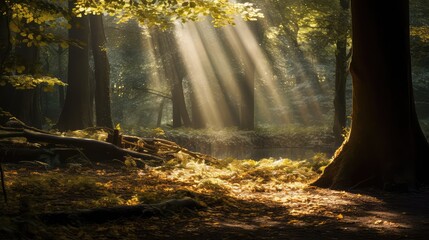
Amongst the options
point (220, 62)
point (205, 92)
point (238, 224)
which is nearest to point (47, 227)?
point (238, 224)

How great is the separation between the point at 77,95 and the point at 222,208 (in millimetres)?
14562

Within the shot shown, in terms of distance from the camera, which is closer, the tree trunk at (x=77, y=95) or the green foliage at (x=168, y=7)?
the green foliage at (x=168, y=7)

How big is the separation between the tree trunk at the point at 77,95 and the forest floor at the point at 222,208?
8927mm

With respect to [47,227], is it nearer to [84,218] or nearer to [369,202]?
[84,218]

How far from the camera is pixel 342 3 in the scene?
1043 inches

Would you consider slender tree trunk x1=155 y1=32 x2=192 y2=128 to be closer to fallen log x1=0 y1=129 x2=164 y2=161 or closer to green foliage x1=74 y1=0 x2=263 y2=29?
fallen log x1=0 y1=129 x2=164 y2=161

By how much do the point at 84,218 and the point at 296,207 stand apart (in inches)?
130

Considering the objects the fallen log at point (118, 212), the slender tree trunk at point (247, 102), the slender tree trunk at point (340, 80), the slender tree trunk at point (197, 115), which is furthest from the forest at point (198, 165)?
the slender tree trunk at point (197, 115)

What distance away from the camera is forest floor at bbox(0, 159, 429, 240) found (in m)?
5.88

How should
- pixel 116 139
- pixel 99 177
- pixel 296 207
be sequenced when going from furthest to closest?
pixel 116 139
pixel 99 177
pixel 296 207

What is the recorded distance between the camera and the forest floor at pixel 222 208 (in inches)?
231

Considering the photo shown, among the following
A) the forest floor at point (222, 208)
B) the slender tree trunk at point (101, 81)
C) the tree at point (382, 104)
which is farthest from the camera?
the slender tree trunk at point (101, 81)

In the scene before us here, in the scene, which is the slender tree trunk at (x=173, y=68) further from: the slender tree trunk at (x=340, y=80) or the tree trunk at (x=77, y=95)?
the tree trunk at (x=77, y=95)

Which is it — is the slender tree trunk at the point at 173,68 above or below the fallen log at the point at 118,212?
above
